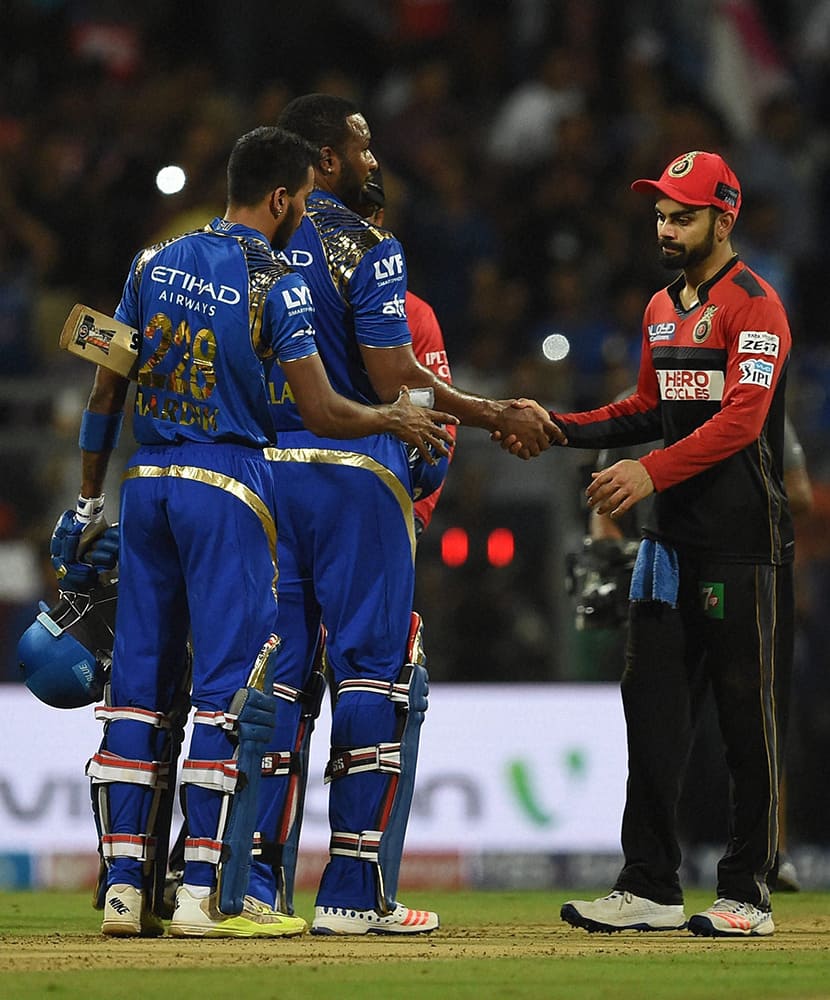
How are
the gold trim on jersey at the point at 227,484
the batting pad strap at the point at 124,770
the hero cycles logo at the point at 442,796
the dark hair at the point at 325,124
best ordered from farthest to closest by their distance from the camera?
the hero cycles logo at the point at 442,796 < the dark hair at the point at 325,124 < the batting pad strap at the point at 124,770 < the gold trim on jersey at the point at 227,484

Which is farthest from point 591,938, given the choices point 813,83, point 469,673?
point 813,83

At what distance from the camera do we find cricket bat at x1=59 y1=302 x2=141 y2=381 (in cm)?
601

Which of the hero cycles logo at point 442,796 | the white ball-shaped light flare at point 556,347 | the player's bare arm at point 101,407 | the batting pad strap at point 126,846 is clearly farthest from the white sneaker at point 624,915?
the white ball-shaped light flare at point 556,347

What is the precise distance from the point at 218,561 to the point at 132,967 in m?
1.27

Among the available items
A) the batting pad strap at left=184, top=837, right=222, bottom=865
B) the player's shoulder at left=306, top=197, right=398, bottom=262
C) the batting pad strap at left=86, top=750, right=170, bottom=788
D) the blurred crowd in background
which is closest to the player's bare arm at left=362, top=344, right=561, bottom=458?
the player's shoulder at left=306, top=197, right=398, bottom=262

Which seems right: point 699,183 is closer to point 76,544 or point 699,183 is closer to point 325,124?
point 325,124

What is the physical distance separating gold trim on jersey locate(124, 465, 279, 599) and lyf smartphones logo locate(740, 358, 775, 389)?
1580 mm

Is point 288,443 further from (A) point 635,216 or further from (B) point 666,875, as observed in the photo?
(A) point 635,216

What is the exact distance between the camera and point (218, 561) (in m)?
5.86

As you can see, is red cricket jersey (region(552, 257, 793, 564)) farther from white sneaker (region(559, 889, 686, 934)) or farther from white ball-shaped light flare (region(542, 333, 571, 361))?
white ball-shaped light flare (region(542, 333, 571, 361))

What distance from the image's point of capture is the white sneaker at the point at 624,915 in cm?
648

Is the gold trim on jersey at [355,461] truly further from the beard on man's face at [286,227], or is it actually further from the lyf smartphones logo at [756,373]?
the lyf smartphones logo at [756,373]

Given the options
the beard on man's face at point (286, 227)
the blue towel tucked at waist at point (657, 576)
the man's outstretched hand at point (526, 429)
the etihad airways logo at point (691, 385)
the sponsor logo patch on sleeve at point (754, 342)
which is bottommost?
the blue towel tucked at waist at point (657, 576)

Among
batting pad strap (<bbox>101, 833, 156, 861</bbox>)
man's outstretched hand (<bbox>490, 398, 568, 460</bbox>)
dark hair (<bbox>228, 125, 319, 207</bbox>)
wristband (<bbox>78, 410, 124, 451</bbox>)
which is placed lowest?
batting pad strap (<bbox>101, 833, 156, 861</bbox>)
